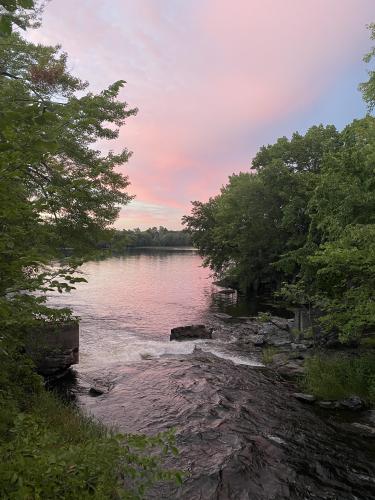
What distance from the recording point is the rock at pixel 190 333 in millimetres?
24203

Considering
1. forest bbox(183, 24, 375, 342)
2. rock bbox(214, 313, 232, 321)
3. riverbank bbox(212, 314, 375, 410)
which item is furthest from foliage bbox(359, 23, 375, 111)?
rock bbox(214, 313, 232, 321)

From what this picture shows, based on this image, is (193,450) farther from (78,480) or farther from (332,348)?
(332,348)

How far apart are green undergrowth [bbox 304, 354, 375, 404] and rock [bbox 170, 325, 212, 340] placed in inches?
350

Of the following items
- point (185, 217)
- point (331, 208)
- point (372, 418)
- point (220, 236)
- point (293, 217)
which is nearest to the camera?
point (372, 418)

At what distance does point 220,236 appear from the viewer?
48.0 meters

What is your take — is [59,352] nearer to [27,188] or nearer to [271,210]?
[27,188]

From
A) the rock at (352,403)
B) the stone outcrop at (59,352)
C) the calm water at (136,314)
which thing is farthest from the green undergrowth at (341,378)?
the stone outcrop at (59,352)

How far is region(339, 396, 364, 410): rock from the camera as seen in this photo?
13.4 metres

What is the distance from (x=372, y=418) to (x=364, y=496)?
4.81m

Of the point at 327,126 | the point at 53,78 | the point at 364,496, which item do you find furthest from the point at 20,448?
the point at 327,126

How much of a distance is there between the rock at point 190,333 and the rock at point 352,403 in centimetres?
1176

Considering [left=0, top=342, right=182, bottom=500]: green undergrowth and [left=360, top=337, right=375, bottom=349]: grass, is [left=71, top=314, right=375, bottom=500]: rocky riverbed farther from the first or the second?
[left=360, top=337, right=375, bottom=349]: grass

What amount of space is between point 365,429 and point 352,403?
1.84 meters

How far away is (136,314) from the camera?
31.9m
